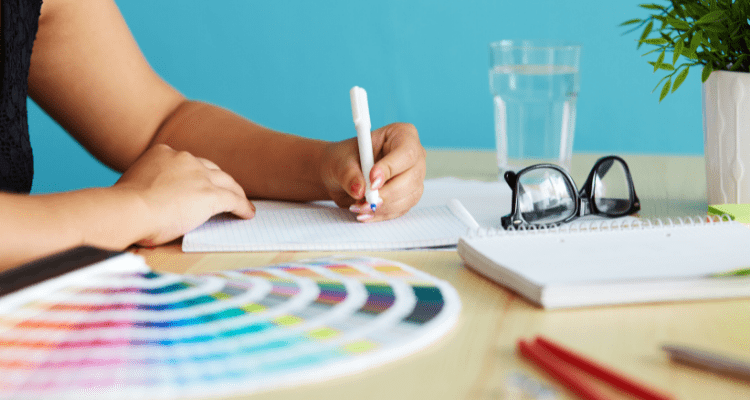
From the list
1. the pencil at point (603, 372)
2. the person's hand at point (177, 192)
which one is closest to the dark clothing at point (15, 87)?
the person's hand at point (177, 192)

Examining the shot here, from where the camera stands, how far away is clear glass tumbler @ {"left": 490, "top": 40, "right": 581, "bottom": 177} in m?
Result: 0.88

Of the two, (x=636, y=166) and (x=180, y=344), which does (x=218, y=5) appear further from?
(x=180, y=344)

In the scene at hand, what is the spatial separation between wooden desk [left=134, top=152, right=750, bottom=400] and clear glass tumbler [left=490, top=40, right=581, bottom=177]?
0.47 metres

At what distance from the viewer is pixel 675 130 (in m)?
2.16

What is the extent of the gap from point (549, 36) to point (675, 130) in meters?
0.50

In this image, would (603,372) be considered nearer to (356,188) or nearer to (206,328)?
(206,328)

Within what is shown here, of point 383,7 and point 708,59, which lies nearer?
point 708,59

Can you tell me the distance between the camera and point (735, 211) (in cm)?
56

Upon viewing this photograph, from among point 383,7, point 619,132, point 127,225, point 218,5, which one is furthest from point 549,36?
point 127,225

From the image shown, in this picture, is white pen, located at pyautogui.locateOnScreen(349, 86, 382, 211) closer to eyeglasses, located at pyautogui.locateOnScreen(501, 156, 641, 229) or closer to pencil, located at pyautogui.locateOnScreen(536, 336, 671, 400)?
eyeglasses, located at pyautogui.locateOnScreen(501, 156, 641, 229)

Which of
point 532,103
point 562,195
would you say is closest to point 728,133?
point 562,195

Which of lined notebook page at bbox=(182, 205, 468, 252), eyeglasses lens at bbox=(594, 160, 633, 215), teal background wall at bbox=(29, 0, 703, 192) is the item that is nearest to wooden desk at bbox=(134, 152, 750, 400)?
lined notebook page at bbox=(182, 205, 468, 252)

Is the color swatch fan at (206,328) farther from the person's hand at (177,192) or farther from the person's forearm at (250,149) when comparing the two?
the person's forearm at (250,149)

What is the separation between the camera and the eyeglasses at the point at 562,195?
594 mm
